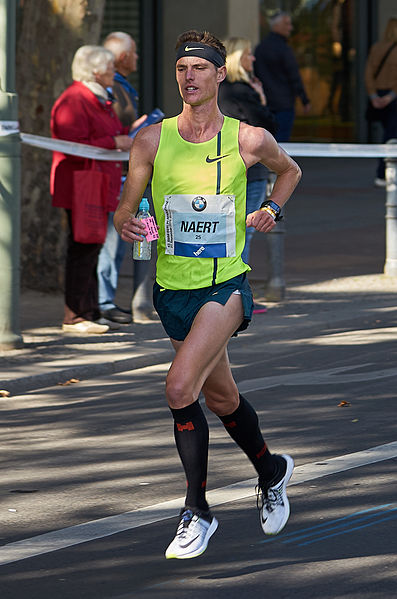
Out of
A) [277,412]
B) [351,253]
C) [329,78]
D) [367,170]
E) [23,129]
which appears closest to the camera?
[277,412]

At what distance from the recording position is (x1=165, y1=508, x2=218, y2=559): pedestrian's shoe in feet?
17.4

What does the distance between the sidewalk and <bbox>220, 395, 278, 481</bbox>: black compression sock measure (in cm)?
333

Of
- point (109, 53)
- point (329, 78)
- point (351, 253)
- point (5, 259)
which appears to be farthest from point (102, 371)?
point (329, 78)

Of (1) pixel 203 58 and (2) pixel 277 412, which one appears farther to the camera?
(2) pixel 277 412

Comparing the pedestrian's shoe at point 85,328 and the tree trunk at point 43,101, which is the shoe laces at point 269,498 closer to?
the pedestrian's shoe at point 85,328

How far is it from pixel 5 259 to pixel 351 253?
577 centimetres

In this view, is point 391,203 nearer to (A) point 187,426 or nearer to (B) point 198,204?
(B) point 198,204

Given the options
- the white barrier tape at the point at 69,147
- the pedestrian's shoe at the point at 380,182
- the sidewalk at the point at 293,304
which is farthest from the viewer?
the pedestrian's shoe at the point at 380,182

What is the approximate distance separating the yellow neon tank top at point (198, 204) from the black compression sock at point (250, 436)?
552 millimetres

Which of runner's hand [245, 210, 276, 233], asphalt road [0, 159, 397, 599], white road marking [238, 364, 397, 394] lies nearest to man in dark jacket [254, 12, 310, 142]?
asphalt road [0, 159, 397, 599]

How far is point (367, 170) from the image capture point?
24.2 meters

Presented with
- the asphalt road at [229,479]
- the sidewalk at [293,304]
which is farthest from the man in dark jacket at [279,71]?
the asphalt road at [229,479]

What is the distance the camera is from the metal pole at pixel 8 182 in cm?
969

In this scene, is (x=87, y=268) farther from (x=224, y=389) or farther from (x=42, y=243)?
(x=224, y=389)
